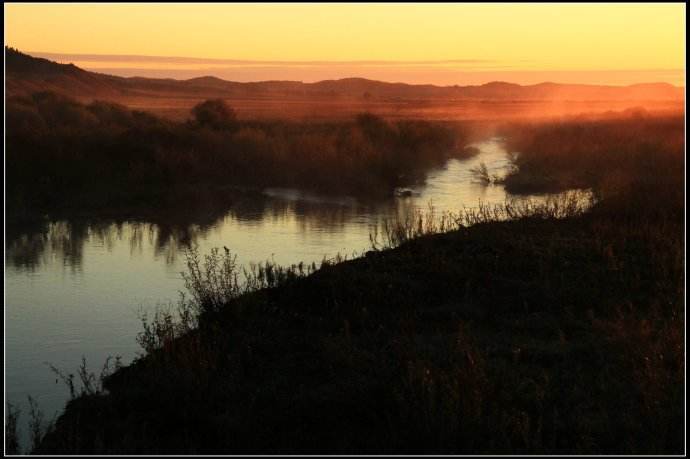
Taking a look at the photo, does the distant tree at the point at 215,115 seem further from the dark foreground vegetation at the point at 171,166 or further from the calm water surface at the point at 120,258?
the calm water surface at the point at 120,258

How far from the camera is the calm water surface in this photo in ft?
29.9

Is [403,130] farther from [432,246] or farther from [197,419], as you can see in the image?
[197,419]

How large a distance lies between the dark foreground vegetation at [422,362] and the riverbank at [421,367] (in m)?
0.02

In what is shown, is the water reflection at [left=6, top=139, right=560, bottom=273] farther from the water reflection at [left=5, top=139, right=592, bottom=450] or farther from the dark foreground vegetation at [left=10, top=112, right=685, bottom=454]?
the dark foreground vegetation at [left=10, top=112, right=685, bottom=454]

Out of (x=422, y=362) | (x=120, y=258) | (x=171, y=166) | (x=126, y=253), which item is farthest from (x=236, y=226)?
(x=422, y=362)

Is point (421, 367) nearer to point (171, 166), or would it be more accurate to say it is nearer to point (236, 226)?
point (236, 226)

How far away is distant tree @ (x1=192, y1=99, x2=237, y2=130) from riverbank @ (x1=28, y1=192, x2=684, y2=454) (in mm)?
23167

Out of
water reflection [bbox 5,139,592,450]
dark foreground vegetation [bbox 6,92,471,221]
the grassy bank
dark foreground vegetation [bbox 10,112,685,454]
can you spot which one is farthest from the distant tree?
dark foreground vegetation [bbox 10,112,685,454]

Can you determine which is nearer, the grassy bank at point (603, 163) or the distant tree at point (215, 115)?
the grassy bank at point (603, 163)

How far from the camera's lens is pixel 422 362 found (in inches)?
265

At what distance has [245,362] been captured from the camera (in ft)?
25.2

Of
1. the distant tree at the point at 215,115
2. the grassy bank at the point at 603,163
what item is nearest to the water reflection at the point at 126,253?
the grassy bank at the point at 603,163

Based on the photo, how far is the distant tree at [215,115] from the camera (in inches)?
1329

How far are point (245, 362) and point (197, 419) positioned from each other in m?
1.20
